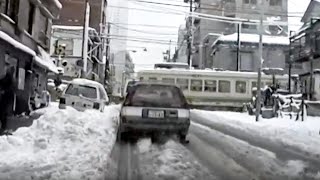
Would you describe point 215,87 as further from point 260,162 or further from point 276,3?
point 276,3

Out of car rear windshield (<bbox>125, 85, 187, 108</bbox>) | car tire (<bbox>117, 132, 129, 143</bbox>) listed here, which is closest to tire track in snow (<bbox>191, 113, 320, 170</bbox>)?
car rear windshield (<bbox>125, 85, 187, 108</bbox>)

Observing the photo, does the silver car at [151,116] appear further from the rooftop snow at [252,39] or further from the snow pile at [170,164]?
the rooftop snow at [252,39]

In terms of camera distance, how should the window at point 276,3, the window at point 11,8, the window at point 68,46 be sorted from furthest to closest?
the window at point 276,3, the window at point 68,46, the window at point 11,8

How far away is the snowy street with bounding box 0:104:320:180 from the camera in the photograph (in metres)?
8.52

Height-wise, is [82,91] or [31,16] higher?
[31,16]

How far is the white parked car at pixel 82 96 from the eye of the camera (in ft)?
74.0

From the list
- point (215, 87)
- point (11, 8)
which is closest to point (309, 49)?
point (215, 87)

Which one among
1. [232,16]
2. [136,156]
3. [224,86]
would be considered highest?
[232,16]

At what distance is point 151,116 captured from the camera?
13.6 meters

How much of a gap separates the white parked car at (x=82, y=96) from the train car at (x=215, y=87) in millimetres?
15395

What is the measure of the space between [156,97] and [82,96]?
926 centimetres

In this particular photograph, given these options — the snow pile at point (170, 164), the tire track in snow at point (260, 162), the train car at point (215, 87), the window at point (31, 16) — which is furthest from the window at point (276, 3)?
the snow pile at point (170, 164)

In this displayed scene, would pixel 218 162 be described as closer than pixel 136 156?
Yes

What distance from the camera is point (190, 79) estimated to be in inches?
1561
